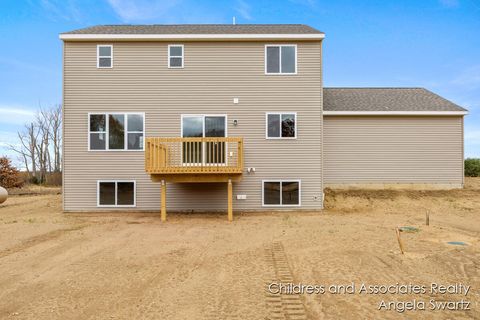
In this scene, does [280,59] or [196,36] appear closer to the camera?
[196,36]

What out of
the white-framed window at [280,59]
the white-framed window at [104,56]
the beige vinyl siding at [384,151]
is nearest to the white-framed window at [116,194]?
the white-framed window at [104,56]

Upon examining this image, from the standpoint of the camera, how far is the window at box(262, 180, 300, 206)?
13680 millimetres

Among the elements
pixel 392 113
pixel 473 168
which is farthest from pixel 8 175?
pixel 473 168

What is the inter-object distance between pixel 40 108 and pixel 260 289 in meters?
34.6

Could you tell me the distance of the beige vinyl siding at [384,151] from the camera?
1608 cm

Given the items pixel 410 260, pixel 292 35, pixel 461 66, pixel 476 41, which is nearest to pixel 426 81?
pixel 461 66

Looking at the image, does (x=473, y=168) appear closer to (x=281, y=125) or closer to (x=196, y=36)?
(x=281, y=125)

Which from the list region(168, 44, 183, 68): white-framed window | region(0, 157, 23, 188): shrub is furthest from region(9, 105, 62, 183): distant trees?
region(168, 44, 183, 68): white-framed window

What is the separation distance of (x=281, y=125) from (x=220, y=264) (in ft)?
26.6

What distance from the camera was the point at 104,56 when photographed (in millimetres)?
13820

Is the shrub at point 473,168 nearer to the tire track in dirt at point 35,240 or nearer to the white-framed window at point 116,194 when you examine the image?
the white-framed window at point 116,194

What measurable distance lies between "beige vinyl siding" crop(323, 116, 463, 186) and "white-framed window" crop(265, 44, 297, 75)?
3.68 meters

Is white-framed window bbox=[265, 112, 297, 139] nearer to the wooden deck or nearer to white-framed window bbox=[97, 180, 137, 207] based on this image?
the wooden deck

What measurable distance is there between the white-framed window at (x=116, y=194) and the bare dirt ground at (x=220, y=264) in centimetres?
115
